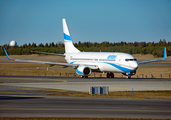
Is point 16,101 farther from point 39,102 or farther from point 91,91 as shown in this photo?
point 91,91

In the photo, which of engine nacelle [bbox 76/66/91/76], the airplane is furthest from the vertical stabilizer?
engine nacelle [bbox 76/66/91/76]

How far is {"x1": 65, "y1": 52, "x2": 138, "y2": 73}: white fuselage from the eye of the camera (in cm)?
5838

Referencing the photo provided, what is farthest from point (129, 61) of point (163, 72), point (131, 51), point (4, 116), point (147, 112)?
point (131, 51)

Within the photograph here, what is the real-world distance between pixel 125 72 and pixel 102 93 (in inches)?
1036

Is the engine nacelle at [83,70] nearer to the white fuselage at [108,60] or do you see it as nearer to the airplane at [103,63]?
the airplane at [103,63]

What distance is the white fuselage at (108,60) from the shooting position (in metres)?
58.4

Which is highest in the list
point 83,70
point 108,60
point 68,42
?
point 68,42

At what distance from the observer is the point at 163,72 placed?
78.4 meters

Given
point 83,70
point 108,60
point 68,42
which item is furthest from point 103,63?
point 68,42

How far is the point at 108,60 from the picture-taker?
202 ft

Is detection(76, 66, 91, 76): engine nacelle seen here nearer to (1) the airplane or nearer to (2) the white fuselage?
(1) the airplane

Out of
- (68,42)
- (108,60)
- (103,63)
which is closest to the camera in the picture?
(108,60)

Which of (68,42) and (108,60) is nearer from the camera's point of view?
(108,60)

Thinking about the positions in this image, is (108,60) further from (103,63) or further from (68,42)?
(68,42)
